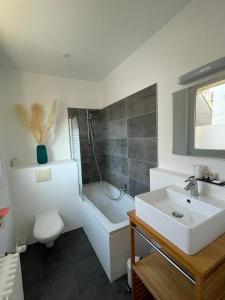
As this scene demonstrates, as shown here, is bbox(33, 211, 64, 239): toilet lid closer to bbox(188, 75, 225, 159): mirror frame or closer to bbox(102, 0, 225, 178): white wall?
bbox(102, 0, 225, 178): white wall

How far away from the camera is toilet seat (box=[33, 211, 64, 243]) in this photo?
1.85 metres

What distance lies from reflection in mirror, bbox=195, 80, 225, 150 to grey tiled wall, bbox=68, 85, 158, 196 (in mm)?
499

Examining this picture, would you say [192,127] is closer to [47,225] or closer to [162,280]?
[162,280]

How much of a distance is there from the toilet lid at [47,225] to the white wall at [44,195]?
144mm

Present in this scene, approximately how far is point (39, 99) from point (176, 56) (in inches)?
80.4

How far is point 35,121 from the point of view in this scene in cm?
237

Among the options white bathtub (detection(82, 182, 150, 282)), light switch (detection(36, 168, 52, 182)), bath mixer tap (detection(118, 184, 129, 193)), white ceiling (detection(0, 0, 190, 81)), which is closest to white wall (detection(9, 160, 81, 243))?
light switch (detection(36, 168, 52, 182))

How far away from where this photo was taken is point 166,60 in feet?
5.11

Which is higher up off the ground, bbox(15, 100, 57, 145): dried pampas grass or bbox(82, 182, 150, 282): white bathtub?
bbox(15, 100, 57, 145): dried pampas grass

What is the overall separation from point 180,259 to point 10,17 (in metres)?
2.18

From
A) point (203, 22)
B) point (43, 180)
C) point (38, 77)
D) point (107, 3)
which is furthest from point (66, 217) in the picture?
point (203, 22)

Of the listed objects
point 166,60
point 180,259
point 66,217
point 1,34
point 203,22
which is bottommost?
point 66,217

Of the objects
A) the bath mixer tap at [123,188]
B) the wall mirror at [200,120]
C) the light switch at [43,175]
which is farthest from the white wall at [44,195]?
the wall mirror at [200,120]

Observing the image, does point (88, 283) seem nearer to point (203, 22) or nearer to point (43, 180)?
point (43, 180)
